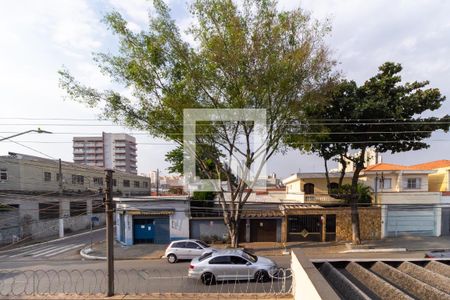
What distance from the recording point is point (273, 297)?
8.08 metres

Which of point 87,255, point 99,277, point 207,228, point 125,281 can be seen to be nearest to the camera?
point 125,281

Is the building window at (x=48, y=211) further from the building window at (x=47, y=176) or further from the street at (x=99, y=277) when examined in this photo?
the street at (x=99, y=277)

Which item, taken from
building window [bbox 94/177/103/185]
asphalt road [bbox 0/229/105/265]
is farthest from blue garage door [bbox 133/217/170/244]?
building window [bbox 94/177/103/185]

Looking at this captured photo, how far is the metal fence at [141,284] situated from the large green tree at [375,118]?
8.85 m

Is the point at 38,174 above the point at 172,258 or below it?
above

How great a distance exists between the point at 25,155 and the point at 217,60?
25.6 metres

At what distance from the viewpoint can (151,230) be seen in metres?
24.0

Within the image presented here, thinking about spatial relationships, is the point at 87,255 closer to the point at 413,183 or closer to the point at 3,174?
the point at 3,174

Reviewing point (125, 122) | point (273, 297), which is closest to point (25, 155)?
point (125, 122)

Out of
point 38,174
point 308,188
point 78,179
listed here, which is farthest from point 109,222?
point 78,179

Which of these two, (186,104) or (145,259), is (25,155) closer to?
(145,259)

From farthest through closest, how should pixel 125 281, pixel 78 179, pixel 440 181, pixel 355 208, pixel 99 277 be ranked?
pixel 78 179 < pixel 440 181 < pixel 355 208 < pixel 99 277 < pixel 125 281

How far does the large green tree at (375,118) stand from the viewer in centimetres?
1873

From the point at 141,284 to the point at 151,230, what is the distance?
11.5m
